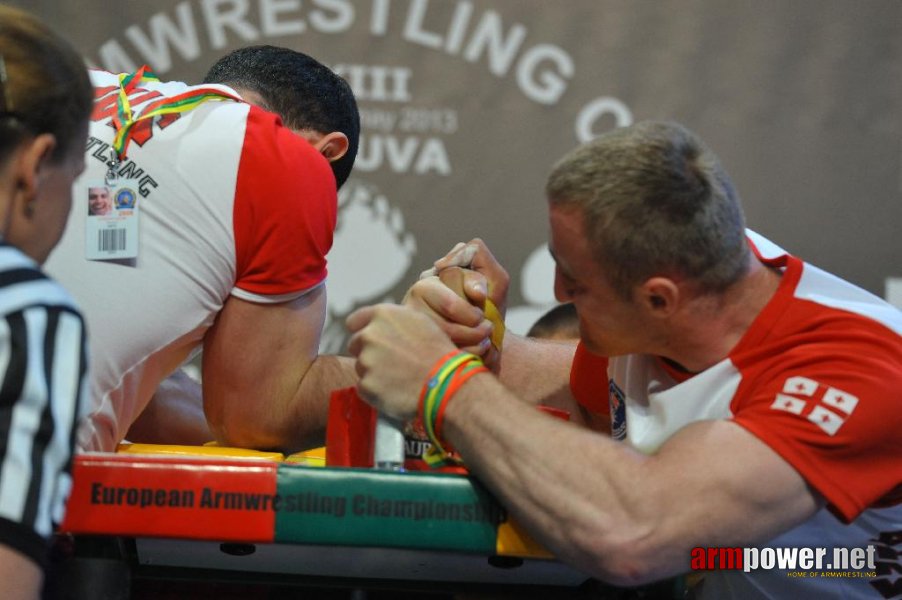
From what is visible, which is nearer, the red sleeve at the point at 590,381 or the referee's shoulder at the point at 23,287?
the referee's shoulder at the point at 23,287

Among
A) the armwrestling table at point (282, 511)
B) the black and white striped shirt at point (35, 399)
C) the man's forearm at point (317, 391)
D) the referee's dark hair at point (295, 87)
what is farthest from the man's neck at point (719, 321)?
the referee's dark hair at point (295, 87)

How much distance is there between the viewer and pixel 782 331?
130 cm

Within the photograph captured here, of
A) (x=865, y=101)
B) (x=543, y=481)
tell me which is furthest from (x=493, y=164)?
(x=543, y=481)

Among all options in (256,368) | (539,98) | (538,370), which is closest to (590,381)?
(538,370)

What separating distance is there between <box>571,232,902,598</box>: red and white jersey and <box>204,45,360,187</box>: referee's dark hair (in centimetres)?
99

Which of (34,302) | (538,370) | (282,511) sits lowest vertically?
(538,370)

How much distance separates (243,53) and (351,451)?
1261 mm

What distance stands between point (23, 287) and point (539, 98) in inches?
81.4

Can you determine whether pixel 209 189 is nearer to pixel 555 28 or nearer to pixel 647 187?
pixel 647 187

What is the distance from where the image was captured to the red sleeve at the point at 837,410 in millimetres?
1166

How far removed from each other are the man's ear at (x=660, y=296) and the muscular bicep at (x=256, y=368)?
0.58 metres

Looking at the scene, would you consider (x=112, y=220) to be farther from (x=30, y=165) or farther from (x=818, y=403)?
(x=818, y=403)

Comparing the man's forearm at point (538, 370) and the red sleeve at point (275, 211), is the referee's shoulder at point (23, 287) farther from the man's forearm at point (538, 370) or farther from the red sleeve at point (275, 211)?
the man's forearm at point (538, 370)

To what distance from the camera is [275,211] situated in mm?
1567
